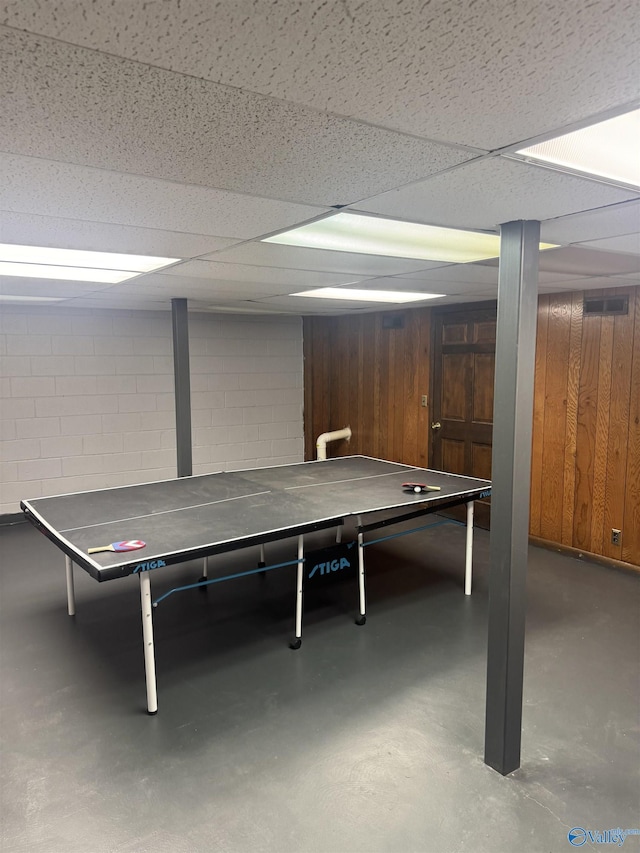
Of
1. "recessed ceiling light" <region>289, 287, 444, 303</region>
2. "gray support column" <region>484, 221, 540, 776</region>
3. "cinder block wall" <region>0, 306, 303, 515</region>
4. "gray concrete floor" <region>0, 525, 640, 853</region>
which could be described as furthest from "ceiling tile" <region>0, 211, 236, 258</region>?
"cinder block wall" <region>0, 306, 303, 515</region>

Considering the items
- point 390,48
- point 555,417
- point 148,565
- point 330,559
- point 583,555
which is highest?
point 390,48

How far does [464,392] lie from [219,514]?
124 inches

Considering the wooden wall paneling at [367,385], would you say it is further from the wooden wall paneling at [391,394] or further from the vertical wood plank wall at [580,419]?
the vertical wood plank wall at [580,419]

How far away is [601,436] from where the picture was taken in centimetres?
459

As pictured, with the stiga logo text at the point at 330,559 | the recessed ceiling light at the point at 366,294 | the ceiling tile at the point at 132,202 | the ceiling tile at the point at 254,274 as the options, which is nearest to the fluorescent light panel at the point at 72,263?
the ceiling tile at the point at 254,274

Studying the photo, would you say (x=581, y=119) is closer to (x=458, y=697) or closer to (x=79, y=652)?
(x=458, y=697)

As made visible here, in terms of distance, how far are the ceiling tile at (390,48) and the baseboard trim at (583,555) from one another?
4.21m

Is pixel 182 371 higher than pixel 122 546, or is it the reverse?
pixel 182 371

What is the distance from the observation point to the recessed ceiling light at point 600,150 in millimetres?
1338

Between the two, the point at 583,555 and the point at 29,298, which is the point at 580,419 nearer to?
the point at 583,555

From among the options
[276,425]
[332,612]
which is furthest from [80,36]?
[276,425]

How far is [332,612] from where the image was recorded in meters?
3.95

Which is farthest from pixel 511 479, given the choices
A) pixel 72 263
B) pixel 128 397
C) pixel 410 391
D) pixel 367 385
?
pixel 128 397

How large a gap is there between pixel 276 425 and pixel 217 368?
3.66 ft
